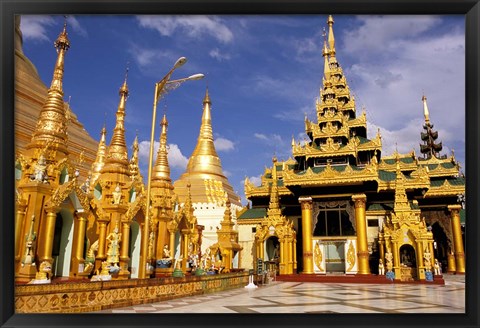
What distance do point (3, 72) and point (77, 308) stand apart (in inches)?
188

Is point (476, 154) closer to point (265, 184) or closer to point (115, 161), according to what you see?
point (115, 161)

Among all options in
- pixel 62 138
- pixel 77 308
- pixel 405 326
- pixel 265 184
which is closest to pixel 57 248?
pixel 62 138

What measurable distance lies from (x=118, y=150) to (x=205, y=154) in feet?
86.3

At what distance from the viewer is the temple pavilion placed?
2255 cm

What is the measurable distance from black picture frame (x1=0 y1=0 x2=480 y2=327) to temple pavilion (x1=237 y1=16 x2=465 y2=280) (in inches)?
644

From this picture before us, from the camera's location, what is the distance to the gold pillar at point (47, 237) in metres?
10.5

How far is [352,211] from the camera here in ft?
80.6

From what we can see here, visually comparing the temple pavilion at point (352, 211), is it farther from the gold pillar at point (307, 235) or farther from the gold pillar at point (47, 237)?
the gold pillar at point (47, 237)

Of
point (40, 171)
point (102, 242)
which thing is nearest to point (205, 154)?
point (102, 242)

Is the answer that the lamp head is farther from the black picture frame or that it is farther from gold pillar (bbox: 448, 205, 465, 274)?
gold pillar (bbox: 448, 205, 465, 274)

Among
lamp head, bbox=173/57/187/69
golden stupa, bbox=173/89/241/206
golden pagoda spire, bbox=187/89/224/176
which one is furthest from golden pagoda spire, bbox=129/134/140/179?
golden pagoda spire, bbox=187/89/224/176
